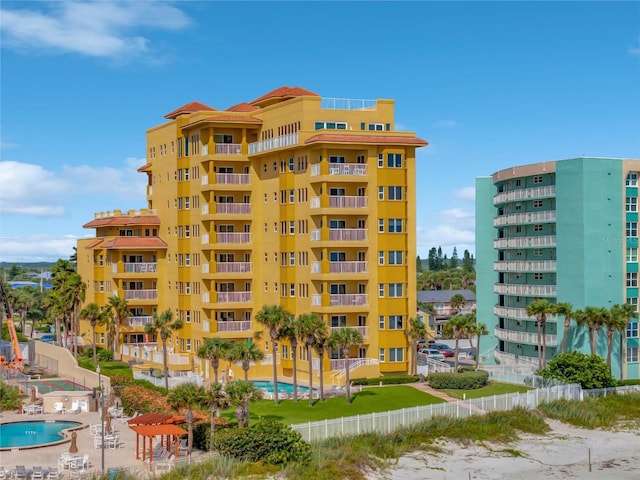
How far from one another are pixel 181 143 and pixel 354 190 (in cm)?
2021

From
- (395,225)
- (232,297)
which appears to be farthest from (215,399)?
(232,297)

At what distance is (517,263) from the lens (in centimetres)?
8988

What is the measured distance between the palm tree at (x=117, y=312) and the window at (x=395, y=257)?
27238mm

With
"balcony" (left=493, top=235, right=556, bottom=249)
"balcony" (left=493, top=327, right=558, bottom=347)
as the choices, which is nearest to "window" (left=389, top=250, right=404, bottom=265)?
"balcony" (left=493, top=235, right=556, bottom=249)

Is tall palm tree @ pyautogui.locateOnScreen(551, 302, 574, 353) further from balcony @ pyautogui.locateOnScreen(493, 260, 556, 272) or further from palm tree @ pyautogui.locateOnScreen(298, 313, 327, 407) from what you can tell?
palm tree @ pyautogui.locateOnScreen(298, 313, 327, 407)

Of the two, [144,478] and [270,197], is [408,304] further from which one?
[144,478]

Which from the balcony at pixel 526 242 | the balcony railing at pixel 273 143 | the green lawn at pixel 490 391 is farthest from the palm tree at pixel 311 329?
the balcony at pixel 526 242

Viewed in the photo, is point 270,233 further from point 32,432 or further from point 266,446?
point 266,446

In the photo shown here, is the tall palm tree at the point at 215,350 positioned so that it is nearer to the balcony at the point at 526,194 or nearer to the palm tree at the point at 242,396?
the palm tree at the point at 242,396

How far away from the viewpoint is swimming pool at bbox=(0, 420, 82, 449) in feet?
195

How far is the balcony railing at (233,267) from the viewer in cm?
8438

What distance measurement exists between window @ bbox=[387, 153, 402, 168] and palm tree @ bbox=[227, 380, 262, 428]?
1090 inches

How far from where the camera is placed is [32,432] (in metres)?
63.1

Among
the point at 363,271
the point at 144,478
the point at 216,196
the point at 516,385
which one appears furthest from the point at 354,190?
the point at 144,478
